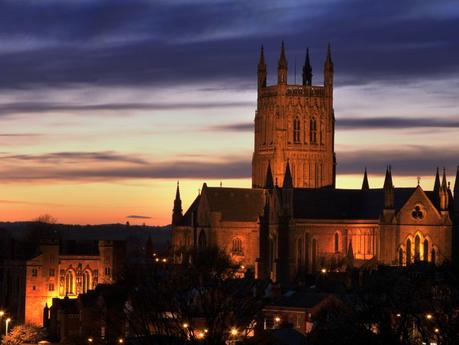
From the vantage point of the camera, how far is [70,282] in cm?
18438

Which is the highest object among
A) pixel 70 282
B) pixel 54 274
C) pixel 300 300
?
pixel 54 274

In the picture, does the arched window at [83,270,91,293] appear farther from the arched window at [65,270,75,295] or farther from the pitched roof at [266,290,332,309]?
the pitched roof at [266,290,332,309]

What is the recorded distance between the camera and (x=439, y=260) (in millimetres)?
189875

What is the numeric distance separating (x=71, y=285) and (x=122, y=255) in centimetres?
676

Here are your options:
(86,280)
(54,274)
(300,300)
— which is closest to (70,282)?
(54,274)

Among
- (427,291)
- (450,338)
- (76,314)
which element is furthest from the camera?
(76,314)

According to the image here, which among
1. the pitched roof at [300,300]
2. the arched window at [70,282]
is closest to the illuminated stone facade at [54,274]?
the arched window at [70,282]

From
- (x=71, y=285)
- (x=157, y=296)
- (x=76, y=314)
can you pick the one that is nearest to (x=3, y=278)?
(x=71, y=285)

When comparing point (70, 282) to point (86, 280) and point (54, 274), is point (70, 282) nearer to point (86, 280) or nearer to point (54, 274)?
point (54, 274)

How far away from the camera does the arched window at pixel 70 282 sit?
18362 cm

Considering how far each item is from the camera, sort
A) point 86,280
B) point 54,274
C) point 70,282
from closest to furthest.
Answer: point 54,274
point 70,282
point 86,280

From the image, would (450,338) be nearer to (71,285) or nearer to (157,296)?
(157,296)

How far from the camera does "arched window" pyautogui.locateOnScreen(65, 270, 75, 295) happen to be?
602 ft

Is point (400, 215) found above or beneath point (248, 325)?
above
